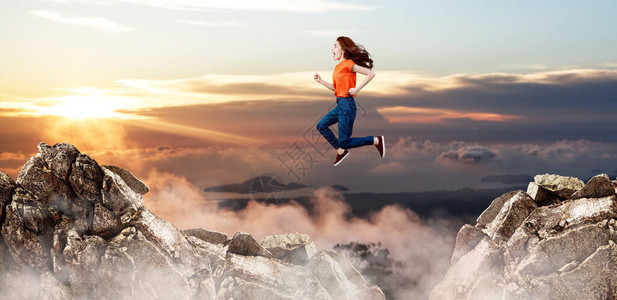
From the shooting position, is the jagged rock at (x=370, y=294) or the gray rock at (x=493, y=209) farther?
the gray rock at (x=493, y=209)

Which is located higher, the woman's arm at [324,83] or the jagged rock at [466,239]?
the woman's arm at [324,83]

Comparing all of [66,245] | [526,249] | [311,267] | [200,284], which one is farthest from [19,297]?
[526,249]

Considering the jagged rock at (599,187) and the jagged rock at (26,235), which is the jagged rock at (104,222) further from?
the jagged rock at (599,187)

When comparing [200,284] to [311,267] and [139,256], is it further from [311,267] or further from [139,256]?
[311,267]

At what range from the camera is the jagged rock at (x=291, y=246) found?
1162 inches

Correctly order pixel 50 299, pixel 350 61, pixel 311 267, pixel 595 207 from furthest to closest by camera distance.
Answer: pixel 311 267 < pixel 595 207 < pixel 50 299 < pixel 350 61

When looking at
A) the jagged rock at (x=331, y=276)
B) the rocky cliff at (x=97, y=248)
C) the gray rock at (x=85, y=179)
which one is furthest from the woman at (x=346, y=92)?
the gray rock at (x=85, y=179)

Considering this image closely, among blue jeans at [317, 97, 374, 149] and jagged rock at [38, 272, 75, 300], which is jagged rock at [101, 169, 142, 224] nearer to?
jagged rock at [38, 272, 75, 300]

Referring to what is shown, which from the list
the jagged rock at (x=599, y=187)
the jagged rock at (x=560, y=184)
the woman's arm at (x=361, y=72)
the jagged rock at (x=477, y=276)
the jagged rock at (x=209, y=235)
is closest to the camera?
the woman's arm at (x=361, y=72)

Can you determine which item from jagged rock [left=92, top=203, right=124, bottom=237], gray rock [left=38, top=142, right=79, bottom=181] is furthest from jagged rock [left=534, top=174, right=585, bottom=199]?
gray rock [left=38, top=142, right=79, bottom=181]

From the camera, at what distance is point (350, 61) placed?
2095cm

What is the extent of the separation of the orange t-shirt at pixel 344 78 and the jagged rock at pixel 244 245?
10.8 meters

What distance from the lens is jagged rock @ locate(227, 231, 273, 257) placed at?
91.5ft

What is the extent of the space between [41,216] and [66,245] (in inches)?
68.5
